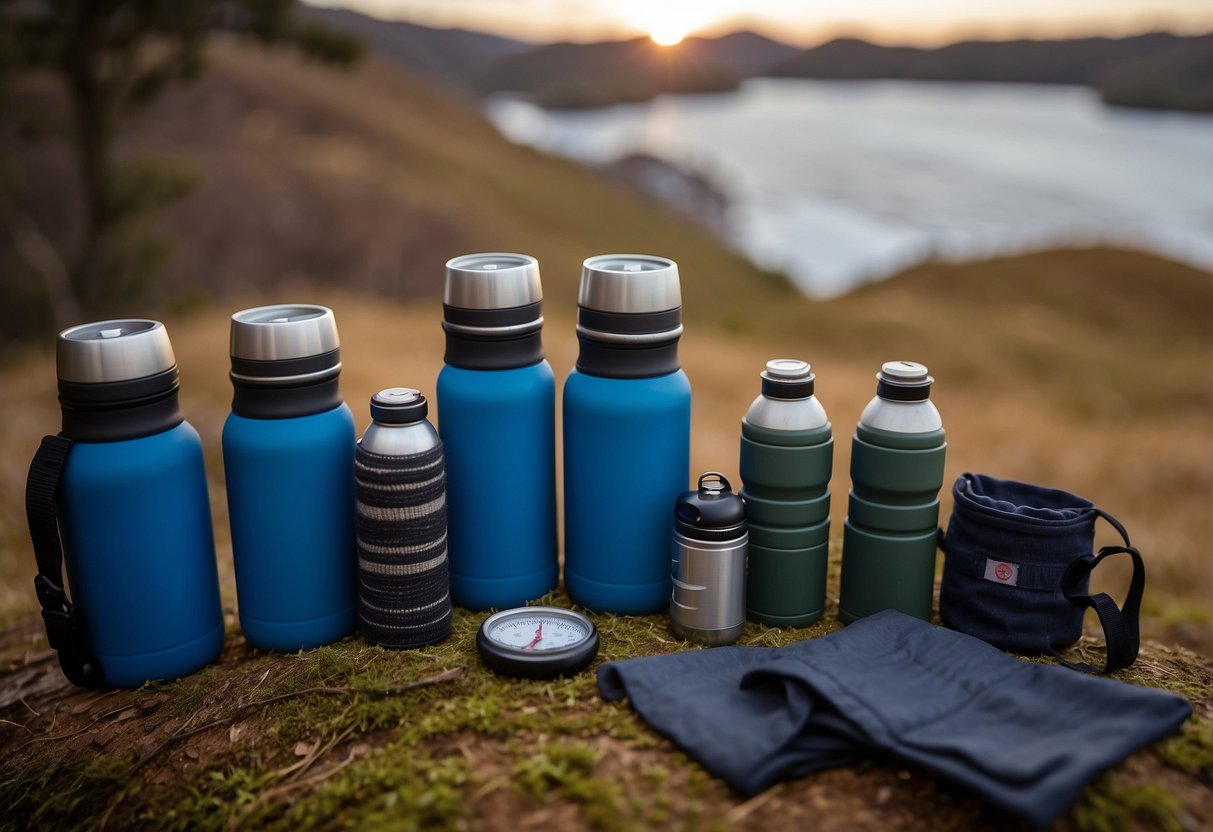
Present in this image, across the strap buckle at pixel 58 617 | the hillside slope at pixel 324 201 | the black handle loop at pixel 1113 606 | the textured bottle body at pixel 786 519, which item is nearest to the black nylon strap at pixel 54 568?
the strap buckle at pixel 58 617

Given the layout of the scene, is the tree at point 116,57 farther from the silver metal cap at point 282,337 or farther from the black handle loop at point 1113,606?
the black handle loop at point 1113,606

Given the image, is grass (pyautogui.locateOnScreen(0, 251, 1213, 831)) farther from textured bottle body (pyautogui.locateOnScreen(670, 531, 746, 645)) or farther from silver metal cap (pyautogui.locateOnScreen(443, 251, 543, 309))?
silver metal cap (pyautogui.locateOnScreen(443, 251, 543, 309))

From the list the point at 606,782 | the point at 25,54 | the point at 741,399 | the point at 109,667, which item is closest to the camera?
the point at 606,782

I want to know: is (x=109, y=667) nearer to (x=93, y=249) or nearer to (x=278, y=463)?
(x=278, y=463)

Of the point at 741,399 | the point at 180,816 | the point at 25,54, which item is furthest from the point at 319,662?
the point at 25,54

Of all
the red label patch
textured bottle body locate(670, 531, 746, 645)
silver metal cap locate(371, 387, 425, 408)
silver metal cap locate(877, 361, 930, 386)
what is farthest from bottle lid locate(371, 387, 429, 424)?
the red label patch

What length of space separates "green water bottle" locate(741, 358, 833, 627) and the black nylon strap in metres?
1.97

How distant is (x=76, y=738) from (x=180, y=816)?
599mm

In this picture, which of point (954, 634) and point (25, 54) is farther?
point (25, 54)

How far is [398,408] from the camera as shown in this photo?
2.71 m

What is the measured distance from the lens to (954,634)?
2.78 meters

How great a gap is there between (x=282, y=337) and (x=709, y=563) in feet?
4.54

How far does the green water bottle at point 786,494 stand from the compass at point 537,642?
60 centimetres

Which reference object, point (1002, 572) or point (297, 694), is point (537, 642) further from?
point (1002, 572)
